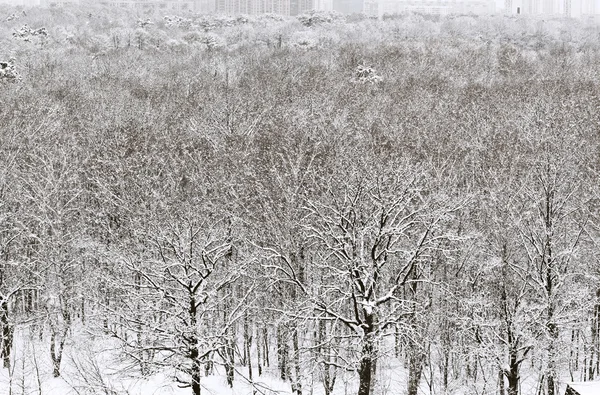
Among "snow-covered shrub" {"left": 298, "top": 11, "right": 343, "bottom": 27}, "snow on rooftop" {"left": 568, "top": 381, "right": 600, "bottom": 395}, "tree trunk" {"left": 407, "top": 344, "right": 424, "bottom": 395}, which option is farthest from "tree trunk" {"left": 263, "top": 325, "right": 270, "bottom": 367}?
"snow-covered shrub" {"left": 298, "top": 11, "right": 343, "bottom": 27}

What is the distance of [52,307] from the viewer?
21359mm

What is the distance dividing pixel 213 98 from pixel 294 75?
9405 millimetres

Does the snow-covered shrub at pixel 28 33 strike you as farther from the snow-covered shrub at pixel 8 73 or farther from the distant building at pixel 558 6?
the distant building at pixel 558 6

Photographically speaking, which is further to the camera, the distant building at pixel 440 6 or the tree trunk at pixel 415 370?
the distant building at pixel 440 6

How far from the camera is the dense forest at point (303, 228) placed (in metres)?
17.3

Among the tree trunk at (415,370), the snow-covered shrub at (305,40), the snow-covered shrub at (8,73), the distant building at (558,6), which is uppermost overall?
the distant building at (558,6)

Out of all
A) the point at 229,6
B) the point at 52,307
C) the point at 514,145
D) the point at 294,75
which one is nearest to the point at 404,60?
the point at 294,75

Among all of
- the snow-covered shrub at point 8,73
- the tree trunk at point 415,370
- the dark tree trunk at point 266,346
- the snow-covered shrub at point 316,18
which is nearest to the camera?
the tree trunk at point 415,370

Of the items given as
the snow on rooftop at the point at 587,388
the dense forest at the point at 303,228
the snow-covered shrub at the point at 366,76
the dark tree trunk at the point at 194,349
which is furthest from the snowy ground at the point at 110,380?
the snow-covered shrub at the point at 366,76

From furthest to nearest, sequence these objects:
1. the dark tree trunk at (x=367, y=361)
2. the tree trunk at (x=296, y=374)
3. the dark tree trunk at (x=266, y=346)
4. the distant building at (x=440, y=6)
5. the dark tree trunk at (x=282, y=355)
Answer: the distant building at (x=440, y=6) → the dark tree trunk at (x=266, y=346) → the dark tree trunk at (x=282, y=355) → the tree trunk at (x=296, y=374) → the dark tree trunk at (x=367, y=361)

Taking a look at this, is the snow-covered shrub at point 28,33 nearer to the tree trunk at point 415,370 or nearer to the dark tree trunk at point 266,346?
the dark tree trunk at point 266,346

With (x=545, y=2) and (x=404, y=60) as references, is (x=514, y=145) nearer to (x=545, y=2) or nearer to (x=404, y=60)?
(x=404, y=60)

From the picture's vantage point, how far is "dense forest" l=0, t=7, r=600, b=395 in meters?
17.3

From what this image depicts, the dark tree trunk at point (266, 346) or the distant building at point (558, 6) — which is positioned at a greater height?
the distant building at point (558, 6)
